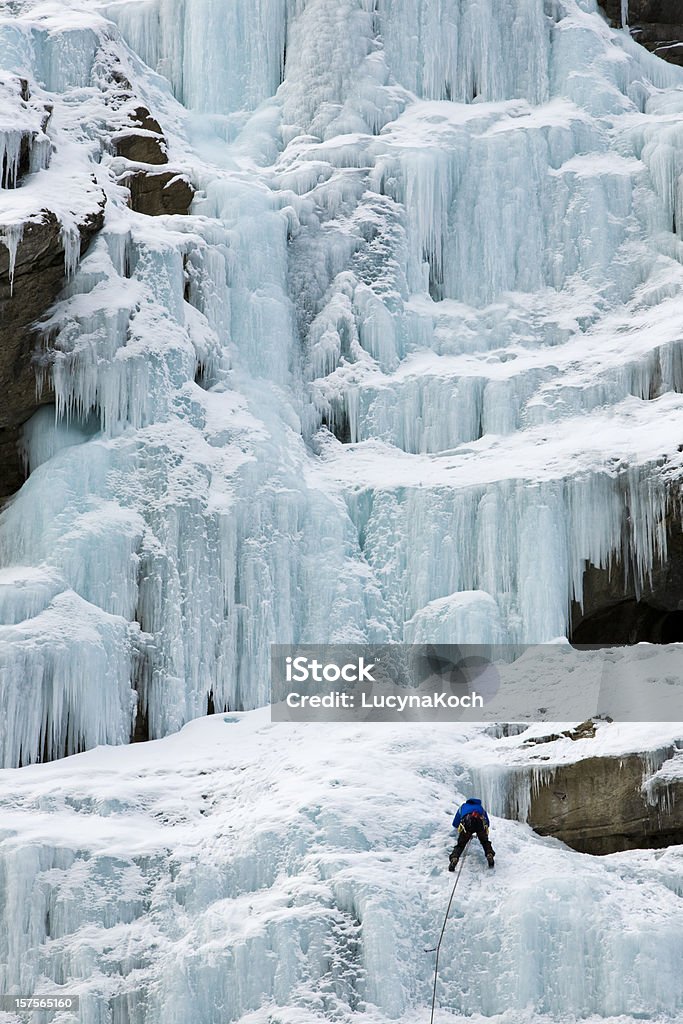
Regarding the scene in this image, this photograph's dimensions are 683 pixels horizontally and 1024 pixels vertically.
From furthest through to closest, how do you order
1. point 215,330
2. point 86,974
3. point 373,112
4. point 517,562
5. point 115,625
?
point 373,112
point 215,330
point 517,562
point 115,625
point 86,974

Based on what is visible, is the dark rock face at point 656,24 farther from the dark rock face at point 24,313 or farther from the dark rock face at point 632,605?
the dark rock face at point 24,313

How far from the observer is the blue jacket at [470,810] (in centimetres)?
1497

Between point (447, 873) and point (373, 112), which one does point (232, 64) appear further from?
point (447, 873)

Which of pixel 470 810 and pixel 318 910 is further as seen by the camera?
pixel 470 810

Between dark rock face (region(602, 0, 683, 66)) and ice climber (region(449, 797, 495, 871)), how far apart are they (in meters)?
18.6

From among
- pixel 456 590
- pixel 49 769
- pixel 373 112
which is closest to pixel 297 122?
pixel 373 112

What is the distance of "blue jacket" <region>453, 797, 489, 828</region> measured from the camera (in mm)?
14969

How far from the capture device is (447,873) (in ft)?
49.0

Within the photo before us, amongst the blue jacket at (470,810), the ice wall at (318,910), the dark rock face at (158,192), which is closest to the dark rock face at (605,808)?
the ice wall at (318,910)

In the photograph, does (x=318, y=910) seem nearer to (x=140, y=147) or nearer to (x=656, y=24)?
(x=140, y=147)

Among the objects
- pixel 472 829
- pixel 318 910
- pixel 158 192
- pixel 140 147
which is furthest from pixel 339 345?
→ pixel 318 910

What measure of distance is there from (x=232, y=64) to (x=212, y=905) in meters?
16.5

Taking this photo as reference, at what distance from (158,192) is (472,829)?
11624 mm

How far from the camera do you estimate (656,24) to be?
29172 mm
